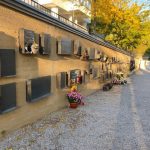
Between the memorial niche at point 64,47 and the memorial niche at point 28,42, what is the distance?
70.4 inches

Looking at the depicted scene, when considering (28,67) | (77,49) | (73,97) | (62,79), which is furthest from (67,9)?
(28,67)

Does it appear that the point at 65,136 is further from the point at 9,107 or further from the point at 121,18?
the point at 121,18

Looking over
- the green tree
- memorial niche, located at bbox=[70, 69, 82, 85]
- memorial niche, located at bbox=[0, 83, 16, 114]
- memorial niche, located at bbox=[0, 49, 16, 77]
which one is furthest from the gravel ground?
the green tree

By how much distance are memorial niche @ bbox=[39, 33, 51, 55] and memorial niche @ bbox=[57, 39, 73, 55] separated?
892 millimetres

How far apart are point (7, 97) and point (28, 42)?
5.66ft

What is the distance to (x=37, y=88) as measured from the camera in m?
7.67

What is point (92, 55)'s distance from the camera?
13.4 m

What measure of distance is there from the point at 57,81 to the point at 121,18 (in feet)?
64.7

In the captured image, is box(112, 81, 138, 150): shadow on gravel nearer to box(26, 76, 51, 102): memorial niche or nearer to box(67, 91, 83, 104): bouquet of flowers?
box(67, 91, 83, 104): bouquet of flowers

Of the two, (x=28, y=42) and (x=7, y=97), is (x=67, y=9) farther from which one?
(x=7, y=97)

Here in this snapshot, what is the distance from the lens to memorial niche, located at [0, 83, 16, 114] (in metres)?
6.03

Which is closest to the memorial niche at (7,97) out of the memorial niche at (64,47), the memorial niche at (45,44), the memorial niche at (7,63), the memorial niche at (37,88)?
the memorial niche at (7,63)

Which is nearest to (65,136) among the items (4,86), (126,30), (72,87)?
(4,86)

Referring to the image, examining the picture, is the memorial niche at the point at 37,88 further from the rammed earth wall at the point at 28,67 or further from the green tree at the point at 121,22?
the green tree at the point at 121,22
